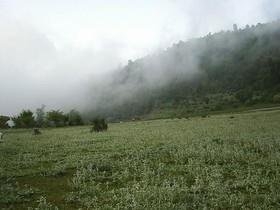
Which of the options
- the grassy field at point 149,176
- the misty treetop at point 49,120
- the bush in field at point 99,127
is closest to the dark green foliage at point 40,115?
the misty treetop at point 49,120

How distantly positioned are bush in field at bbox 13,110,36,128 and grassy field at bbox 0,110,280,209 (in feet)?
249

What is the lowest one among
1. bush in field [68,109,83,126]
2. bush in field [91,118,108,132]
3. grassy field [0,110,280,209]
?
grassy field [0,110,280,209]

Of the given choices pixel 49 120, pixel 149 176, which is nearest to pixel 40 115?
pixel 49 120

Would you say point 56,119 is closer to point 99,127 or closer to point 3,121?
Answer: point 3,121

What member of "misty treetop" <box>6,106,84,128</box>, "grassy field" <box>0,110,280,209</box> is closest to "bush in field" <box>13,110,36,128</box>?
"misty treetop" <box>6,106,84,128</box>

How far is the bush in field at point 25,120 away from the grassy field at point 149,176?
7603cm

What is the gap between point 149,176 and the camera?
22.7 metres

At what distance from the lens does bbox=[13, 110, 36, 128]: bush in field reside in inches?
4298

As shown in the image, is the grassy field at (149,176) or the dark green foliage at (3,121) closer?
the grassy field at (149,176)

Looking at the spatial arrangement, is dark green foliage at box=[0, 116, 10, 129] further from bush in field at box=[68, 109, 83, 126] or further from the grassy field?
the grassy field

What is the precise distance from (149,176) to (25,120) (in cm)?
9116

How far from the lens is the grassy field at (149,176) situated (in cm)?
1781

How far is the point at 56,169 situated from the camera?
84.4 feet

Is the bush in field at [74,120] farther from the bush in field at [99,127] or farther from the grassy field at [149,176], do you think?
the grassy field at [149,176]
